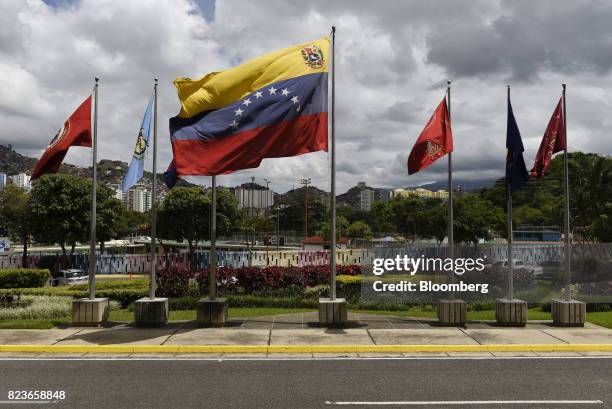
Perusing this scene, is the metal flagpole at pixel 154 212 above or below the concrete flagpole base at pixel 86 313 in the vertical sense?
above

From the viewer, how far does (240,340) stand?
530 inches

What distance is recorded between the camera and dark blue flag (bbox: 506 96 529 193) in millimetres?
15500

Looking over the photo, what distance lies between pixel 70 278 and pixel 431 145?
28.1 metres

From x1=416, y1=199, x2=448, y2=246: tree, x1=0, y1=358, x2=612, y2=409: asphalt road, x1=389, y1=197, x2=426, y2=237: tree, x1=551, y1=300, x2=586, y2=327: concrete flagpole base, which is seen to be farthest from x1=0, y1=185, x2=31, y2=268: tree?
x1=389, y1=197, x2=426, y2=237: tree

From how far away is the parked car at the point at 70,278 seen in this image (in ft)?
112

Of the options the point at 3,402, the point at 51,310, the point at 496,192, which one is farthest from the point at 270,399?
the point at 496,192

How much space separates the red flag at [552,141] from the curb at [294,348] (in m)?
4.72

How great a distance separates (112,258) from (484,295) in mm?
34019

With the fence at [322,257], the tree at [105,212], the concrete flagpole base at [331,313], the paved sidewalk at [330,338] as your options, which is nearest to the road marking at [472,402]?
the paved sidewalk at [330,338]

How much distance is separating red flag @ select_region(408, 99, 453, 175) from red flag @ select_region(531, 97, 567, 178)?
258cm

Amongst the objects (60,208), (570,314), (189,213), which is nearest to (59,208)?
(60,208)

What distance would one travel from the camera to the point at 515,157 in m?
15.6

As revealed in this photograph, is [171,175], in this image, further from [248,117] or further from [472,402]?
[472,402]

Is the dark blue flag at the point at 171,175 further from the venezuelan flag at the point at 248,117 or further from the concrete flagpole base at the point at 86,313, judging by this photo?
the concrete flagpole base at the point at 86,313
